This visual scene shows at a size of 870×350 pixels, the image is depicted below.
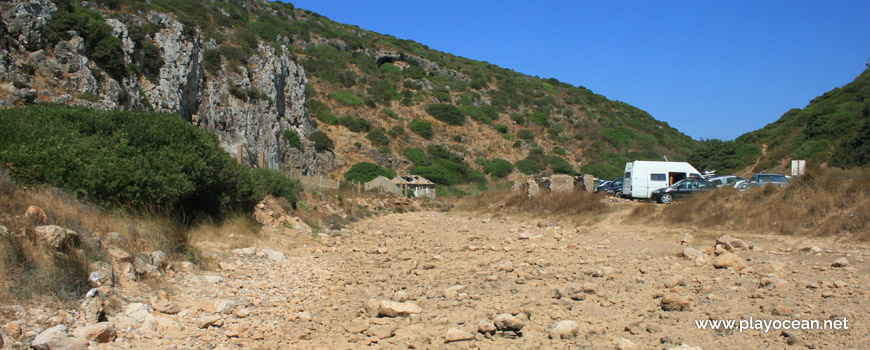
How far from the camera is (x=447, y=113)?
64812mm

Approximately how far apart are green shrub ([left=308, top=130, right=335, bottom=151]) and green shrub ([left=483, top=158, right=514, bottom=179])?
17719mm

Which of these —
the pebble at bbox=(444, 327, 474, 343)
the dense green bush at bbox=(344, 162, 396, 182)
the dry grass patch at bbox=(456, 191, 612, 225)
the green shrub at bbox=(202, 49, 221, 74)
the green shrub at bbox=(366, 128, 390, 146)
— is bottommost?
the pebble at bbox=(444, 327, 474, 343)

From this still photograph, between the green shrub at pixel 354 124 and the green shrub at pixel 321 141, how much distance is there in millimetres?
6403

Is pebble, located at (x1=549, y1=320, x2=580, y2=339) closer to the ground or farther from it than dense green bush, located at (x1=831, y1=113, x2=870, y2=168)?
closer to the ground

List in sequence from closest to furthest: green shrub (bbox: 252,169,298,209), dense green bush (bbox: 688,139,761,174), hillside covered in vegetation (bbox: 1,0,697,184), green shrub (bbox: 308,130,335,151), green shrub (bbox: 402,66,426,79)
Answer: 1. green shrub (bbox: 252,169,298,209)
2. hillside covered in vegetation (bbox: 1,0,697,184)
3. dense green bush (bbox: 688,139,761,174)
4. green shrub (bbox: 308,130,335,151)
5. green shrub (bbox: 402,66,426,79)

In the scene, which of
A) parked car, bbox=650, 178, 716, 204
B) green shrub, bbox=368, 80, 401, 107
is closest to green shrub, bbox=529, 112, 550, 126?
green shrub, bbox=368, 80, 401, 107

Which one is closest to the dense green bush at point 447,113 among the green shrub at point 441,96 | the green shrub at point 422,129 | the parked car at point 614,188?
the green shrub at point 422,129

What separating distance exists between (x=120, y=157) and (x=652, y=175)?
2282 centimetres

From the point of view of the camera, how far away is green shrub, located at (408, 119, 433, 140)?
196ft

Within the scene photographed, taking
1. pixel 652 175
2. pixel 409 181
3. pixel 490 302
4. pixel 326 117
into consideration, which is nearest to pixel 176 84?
pixel 409 181

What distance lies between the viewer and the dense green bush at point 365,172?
44906 mm

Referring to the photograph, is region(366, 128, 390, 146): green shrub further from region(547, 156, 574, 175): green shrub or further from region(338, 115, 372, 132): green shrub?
region(547, 156, 574, 175): green shrub

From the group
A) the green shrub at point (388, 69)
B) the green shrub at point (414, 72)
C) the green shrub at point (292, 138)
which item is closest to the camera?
the green shrub at point (292, 138)
